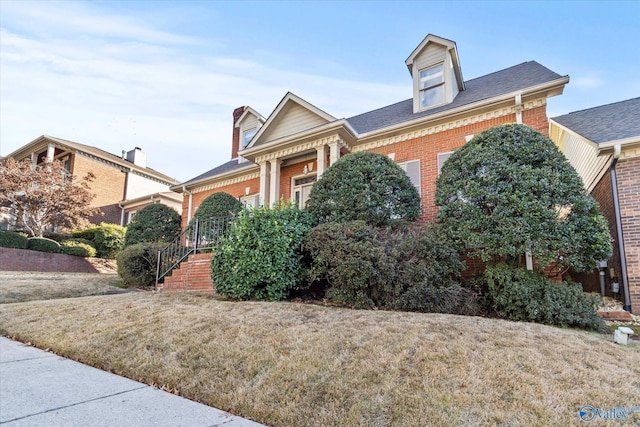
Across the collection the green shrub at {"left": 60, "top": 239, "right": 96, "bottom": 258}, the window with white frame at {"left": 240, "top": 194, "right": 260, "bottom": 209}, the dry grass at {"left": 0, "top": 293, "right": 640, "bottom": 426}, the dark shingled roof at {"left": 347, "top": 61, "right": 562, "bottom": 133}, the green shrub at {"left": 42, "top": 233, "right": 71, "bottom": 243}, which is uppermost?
the dark shingled roof at {"left": 347, "top": 61, "right": 562, "bottom": 133}

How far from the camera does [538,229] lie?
18.3 ft

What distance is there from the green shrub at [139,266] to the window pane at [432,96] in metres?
8.78

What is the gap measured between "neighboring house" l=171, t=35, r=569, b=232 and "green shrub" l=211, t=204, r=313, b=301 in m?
3.09

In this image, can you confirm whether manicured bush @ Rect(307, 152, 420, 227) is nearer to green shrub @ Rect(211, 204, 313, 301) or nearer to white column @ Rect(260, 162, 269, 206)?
green shrub @ Rect(211, 204, 313, 301)

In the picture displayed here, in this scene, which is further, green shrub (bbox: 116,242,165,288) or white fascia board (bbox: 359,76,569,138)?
green shrub (bbox: 116,242,165,288)

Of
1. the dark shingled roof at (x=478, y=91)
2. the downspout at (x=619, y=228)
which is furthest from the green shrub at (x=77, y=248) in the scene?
the downspout at (x=619, y=228)

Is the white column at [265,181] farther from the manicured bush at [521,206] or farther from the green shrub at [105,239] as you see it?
the green shrub at [105,239]

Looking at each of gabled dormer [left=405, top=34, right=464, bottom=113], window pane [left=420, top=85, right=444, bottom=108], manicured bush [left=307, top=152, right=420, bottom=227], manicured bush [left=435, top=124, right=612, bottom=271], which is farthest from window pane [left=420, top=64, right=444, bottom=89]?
manicured bush [left=435, top=124, right=612, bottom=271]

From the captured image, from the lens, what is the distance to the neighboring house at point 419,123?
8586mm

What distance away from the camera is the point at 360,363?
3240 millimetres

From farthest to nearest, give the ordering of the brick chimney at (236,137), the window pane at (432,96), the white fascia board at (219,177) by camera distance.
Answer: the brick chimney at (236,137)
the white fascia board at (219,177)
the window pane at (432,96)

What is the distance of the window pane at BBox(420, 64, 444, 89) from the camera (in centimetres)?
1033

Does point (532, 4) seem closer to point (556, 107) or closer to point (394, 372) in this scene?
point (556, 107)

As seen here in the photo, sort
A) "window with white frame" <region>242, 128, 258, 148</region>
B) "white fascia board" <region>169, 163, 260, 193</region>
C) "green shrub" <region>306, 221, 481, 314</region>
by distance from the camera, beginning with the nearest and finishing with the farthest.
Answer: "green shrub" <region>306, 221, 481, 314</region> → "white fascia board" <region>169, 163, 260, 193</region> → "window with white frame" <region>242, 128, 258, 148</region>
